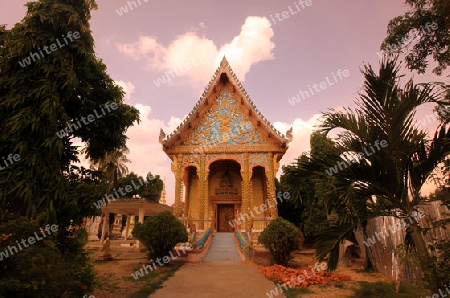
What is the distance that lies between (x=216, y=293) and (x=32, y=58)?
5759 millimetres

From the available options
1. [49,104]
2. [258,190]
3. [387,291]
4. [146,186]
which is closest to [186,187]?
[258,190]

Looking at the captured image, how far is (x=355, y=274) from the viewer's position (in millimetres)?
8492

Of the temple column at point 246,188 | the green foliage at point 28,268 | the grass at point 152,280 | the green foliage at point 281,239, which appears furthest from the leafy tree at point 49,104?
the temple column at point 246,188

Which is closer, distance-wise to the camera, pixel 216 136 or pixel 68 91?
pixel 68 91

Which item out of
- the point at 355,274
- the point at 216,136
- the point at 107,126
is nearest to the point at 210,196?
the point at 216,136

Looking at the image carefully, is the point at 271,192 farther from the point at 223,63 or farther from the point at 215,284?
the point at 215,284

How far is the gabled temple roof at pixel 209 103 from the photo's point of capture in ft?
52.9

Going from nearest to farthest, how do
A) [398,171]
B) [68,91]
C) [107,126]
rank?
1. [398,171]
2. [68,91]
3. [107,126]

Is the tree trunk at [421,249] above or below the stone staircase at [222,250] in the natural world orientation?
above

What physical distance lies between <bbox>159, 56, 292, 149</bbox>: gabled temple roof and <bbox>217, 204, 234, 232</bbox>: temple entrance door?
18.8 feet

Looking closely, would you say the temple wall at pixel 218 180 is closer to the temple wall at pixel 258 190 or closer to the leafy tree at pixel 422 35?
the temple wall at pixel 258 190

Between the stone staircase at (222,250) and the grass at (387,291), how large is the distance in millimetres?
6004

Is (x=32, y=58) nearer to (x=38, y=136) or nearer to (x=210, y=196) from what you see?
(x=38, y=136)

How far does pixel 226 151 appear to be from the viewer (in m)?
16.3
